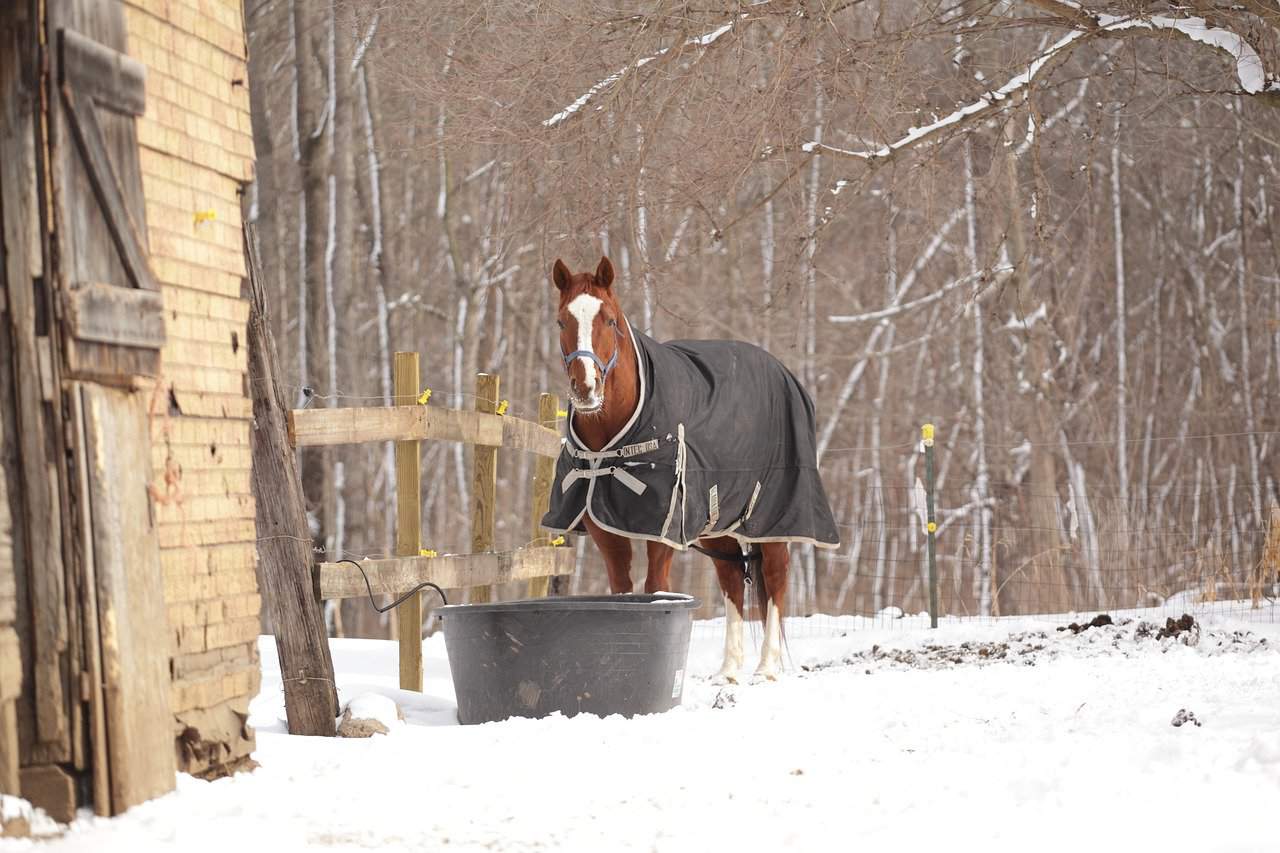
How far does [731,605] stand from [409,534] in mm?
2172

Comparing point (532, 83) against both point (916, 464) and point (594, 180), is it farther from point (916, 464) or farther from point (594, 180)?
point (916, 464)

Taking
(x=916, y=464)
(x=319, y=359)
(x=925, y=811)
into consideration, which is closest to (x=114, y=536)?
(x=925, y=811)

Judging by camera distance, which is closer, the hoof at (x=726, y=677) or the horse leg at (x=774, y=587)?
the hoof at (x=726, y=677)

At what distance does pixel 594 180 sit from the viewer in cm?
884

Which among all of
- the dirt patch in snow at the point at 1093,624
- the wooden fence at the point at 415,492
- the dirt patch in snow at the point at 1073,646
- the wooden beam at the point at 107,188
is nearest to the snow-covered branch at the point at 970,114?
the wooden fence at the point at 415,492

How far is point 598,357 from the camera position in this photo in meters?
7.11

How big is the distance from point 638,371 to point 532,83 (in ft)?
6.30

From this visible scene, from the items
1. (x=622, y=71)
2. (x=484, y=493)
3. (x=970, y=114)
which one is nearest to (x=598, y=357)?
(x=484, y=493)

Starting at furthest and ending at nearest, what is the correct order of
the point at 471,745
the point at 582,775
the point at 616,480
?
the point at 616,480, the point at 471,745, the point at 582,775

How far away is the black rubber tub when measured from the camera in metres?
6.18

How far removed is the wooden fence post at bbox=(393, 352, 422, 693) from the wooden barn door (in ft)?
9.84

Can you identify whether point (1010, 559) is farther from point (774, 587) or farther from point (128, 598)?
point (128, 598)

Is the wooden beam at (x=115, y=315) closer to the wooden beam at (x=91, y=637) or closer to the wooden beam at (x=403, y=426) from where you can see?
the wooden beam at (x=91, y=637)

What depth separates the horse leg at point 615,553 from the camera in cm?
755
